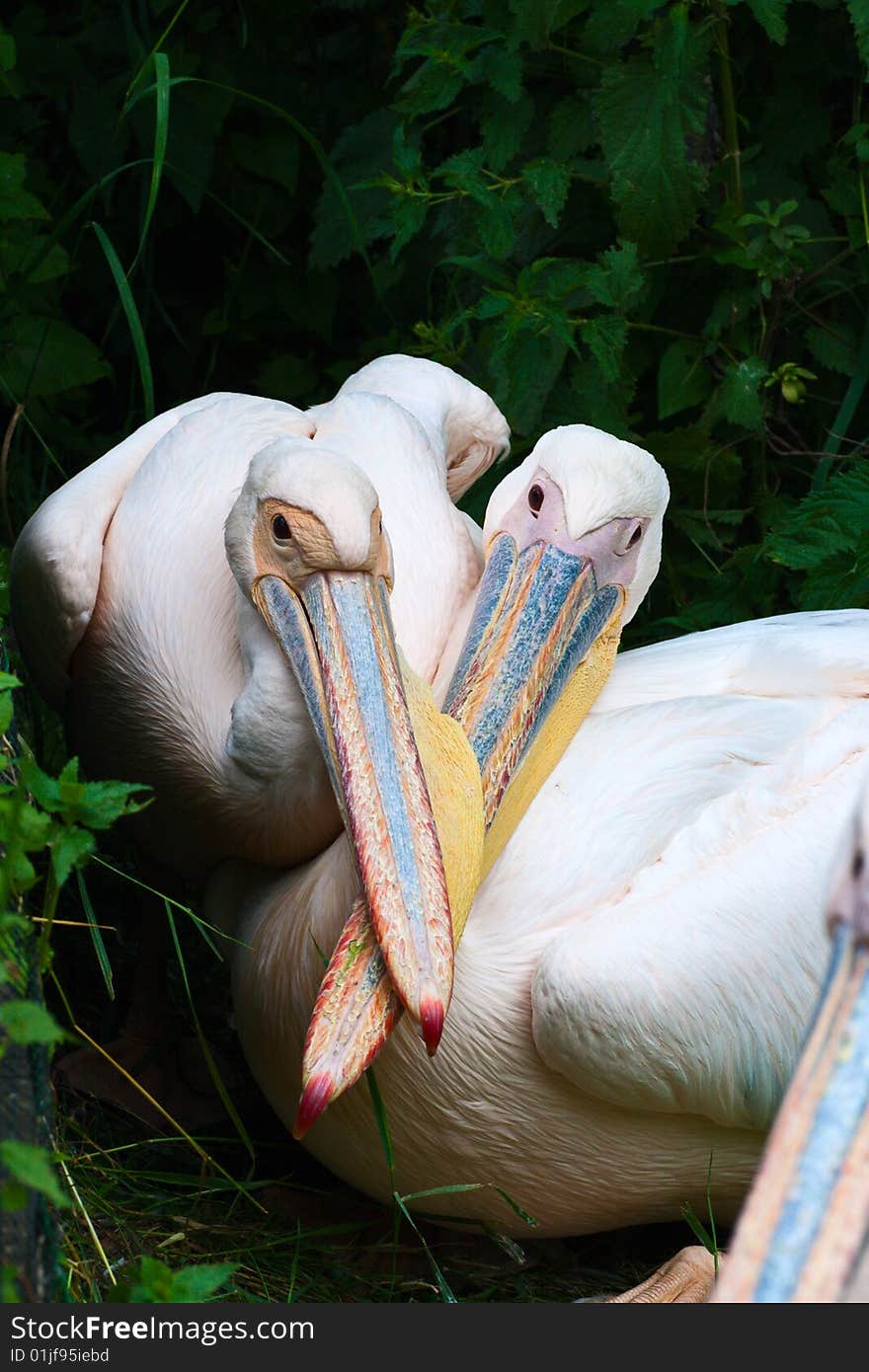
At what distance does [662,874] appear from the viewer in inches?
87.7

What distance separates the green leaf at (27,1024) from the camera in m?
1.34

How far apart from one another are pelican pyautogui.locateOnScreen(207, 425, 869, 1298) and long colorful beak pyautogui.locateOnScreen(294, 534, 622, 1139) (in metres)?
0.09

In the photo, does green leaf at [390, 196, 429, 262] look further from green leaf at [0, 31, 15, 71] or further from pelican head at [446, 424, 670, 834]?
green leaf at [0, 31, 15, 71]

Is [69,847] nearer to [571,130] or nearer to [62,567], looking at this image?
[62,567]

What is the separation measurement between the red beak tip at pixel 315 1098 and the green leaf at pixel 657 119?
180 centimetres

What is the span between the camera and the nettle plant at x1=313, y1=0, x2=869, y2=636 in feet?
9.92

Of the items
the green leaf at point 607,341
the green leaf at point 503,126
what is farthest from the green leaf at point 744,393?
the green leaf at point 503,126

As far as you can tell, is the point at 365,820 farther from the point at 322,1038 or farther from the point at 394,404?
the point at 394,404

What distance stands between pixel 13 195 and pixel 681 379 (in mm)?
1261

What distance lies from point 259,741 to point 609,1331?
3.22 feet

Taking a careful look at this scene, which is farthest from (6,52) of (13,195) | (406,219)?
(406,219)

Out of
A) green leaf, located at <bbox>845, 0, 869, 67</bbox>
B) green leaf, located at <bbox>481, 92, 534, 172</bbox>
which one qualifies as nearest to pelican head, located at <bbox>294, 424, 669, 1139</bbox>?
green leaf, located at <bbox>481, 92, 534, 172</bbox>

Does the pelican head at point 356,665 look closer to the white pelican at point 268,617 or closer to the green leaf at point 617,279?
the white pelican at point 268,617

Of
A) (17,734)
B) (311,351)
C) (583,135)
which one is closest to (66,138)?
(311,351)
